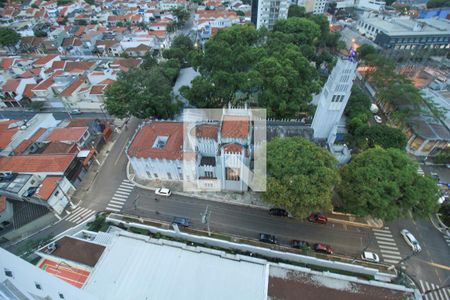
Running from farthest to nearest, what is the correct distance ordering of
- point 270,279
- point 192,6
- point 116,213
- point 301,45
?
point 192,6 < point 301,45 < point 116,213 < point 270,279

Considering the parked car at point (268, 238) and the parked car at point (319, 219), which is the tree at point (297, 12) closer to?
the parked car at point (319, 219)

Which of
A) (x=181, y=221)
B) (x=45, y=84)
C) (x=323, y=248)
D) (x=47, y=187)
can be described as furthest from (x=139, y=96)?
(x=323, y=248)

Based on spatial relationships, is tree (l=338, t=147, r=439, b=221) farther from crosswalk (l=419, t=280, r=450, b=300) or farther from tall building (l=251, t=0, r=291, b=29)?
tall building (l=251, t=0, r=291, b=29)

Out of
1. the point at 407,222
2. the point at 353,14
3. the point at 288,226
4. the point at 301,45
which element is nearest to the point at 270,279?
the point at 288,226

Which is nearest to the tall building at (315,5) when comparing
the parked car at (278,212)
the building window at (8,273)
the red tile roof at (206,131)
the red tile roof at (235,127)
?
the red tile roof at (235,127)

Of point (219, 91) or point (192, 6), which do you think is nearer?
point (219, 91)

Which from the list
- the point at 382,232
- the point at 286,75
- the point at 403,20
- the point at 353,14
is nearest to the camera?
the point at 382,232

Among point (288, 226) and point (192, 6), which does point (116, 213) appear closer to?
point (288, 226)

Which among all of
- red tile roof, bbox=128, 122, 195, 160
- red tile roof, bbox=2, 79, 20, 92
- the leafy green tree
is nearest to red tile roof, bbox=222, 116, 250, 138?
red tile roof, bbox=128, 122, 195, 160
